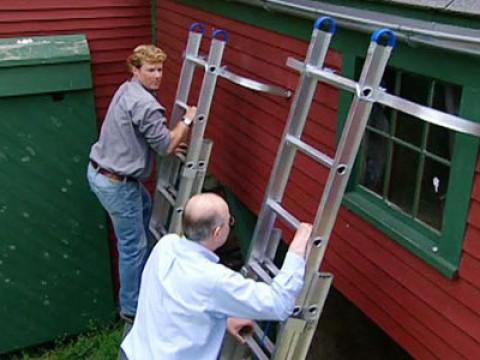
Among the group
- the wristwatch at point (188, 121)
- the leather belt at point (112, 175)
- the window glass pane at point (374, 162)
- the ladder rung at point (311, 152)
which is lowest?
the leather belt at point (112, 175)

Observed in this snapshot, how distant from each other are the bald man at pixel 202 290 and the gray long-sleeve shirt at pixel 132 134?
1.74 metres

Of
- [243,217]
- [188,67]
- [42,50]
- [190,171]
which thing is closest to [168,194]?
[190,171]

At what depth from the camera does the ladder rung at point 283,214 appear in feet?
12.1

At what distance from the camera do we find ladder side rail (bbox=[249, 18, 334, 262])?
3.67 meters

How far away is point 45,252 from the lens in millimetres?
7352

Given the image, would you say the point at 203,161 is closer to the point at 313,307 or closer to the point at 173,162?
the point at 173,162

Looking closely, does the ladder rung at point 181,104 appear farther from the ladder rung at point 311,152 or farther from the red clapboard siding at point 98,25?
the red clapboard siding at point 98,25

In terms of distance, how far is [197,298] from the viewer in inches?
125

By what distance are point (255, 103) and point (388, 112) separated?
4.69 ft

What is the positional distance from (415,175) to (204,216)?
137 centimetres

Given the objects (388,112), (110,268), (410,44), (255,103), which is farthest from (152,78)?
(110,268)

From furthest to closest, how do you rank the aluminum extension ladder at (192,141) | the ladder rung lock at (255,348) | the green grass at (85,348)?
the green grass at (85,348) < the aluminum extension ladder at (192,141) < the ladder rung lock at (255,348)

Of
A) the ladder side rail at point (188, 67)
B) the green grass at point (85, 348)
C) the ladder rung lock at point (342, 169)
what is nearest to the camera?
the ladder rung lock at point (342, 169)

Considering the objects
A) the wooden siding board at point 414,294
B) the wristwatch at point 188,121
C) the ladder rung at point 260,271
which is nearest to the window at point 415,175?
the wooden siding board at point 414,294
